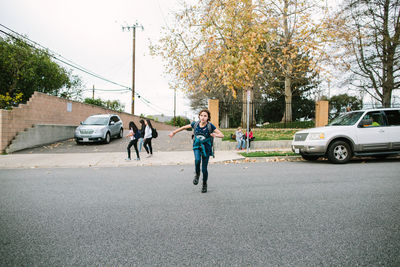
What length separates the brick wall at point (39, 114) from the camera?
1256 centimetres

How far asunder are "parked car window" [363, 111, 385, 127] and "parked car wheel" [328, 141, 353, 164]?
4.28 feet

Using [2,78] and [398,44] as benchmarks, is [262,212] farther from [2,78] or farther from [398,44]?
[2,78]

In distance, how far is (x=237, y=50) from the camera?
1367 centimetres

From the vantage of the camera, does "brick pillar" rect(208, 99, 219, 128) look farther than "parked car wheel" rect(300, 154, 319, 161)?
Yes

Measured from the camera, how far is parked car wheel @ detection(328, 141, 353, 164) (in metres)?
8.45

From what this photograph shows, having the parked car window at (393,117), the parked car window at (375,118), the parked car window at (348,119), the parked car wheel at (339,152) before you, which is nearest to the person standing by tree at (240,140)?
the parked car window at (348,119)

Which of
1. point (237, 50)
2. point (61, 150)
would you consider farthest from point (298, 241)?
point (61, 150)

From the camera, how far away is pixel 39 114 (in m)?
15.0

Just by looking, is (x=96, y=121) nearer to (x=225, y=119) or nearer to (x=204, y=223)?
(x=204, y=223)

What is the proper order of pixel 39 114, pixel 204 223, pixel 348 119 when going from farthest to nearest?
pixel 39 114, pixel 348 119, pixel 204 223

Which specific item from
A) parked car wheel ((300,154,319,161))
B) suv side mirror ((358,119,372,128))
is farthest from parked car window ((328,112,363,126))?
parked car wheel ((300,154,319,161))

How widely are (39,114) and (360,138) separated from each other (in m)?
16.9

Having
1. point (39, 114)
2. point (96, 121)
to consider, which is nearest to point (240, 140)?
point (96, 121)

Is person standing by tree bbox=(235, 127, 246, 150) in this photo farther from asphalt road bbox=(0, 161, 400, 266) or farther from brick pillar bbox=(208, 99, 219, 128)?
asphalt road bbox=(0, 161, 400, 266)
